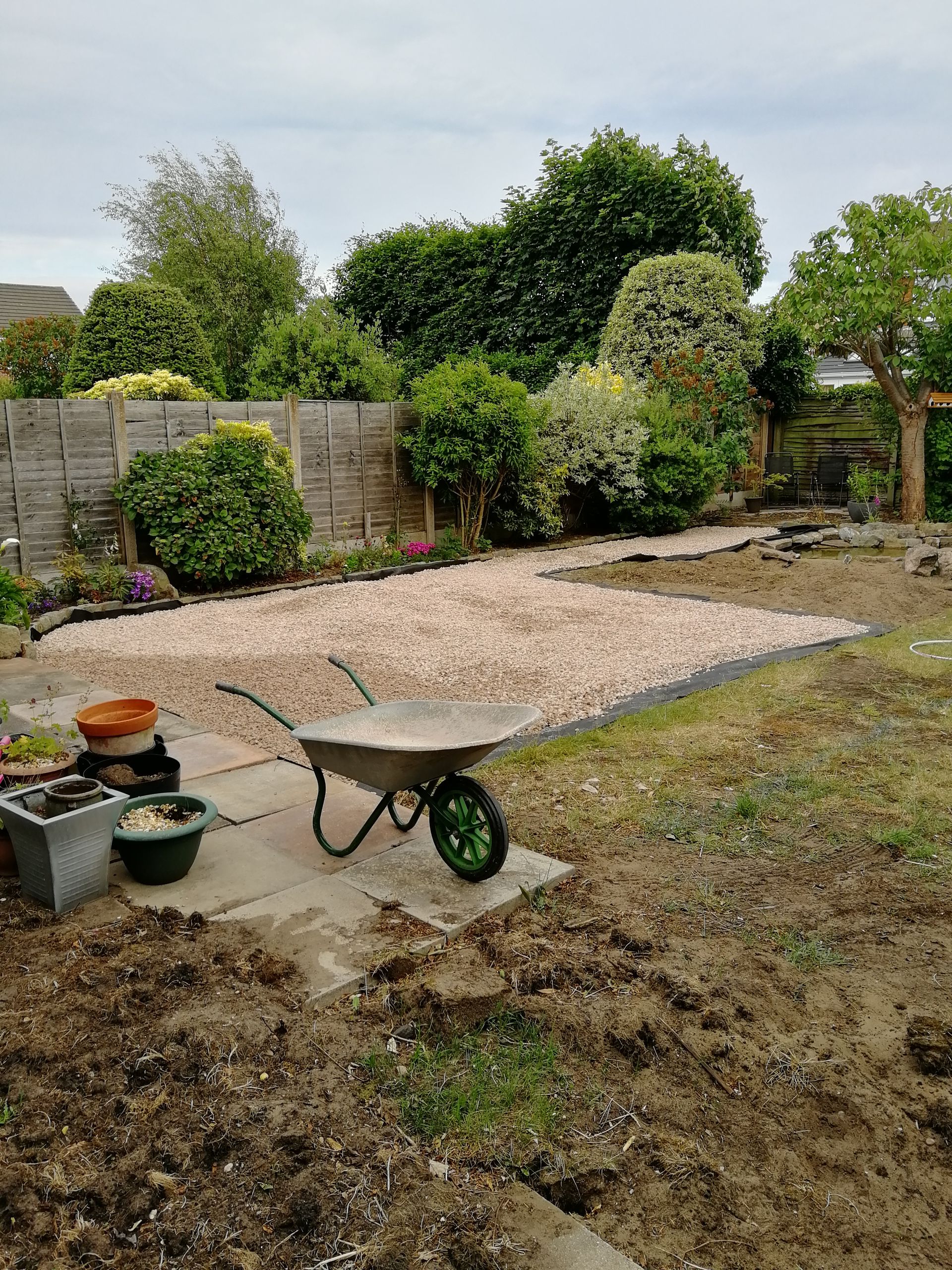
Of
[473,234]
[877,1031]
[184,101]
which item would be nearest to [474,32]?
[184,101]

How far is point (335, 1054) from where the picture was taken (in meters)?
2.31

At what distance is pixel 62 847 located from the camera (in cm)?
298

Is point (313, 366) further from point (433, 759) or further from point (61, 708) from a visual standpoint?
point (433, 759)

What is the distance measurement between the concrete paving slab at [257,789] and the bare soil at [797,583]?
547 centimetres

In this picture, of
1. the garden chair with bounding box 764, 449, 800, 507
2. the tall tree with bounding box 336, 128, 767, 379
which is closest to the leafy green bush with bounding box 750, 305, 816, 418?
the garden chair with bounding box 764, 449, 800, 507

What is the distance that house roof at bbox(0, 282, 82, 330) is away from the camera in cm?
2708

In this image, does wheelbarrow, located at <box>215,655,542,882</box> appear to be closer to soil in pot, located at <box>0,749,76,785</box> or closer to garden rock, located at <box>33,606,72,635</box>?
soil in pot, located at <box>0,749,76,785</box>

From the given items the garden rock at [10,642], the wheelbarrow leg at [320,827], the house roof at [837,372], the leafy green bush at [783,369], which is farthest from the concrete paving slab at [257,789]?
the house roof at [837,372]

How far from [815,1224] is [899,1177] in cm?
26

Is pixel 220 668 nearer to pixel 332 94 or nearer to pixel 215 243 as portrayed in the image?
pixel 332 94

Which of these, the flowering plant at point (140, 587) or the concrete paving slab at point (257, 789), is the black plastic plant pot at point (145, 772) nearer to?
the concrete paving slab at point (257, 789)

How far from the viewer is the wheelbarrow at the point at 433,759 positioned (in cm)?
306

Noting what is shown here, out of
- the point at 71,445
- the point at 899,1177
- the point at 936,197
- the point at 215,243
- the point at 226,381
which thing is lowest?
the point at 899,1177

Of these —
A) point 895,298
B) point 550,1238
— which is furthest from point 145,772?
point 895,298
